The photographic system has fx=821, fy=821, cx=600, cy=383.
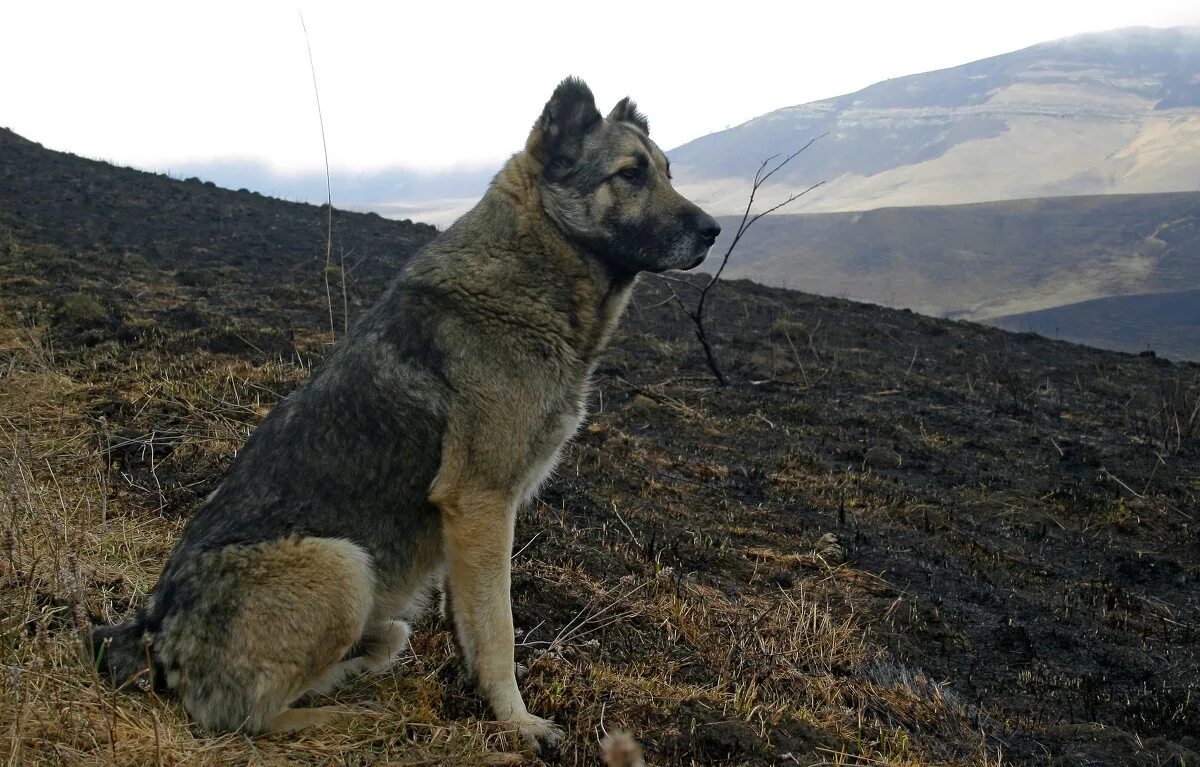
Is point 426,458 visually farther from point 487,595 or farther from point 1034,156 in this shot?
point 1034,156

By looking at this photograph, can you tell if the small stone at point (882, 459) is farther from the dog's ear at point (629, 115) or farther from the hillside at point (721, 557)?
the dog's ear at point (629, 115)

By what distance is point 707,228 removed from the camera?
3.84 metres

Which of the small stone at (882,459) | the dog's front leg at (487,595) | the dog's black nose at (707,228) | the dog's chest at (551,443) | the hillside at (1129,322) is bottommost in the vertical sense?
the hillside at (1129,322)

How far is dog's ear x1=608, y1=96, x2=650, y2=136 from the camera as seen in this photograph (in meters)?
4.21

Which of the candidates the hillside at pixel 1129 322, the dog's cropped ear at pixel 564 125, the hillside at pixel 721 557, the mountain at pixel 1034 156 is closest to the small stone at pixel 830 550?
the hillside at pixel 721 557

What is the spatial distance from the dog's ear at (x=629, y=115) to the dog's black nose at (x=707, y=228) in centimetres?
69

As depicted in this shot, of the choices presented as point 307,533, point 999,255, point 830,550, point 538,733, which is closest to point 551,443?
point 307,533

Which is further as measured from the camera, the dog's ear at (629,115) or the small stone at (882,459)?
the small stone at (882,459)

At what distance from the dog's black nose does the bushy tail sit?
2760mm

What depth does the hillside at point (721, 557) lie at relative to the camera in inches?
122

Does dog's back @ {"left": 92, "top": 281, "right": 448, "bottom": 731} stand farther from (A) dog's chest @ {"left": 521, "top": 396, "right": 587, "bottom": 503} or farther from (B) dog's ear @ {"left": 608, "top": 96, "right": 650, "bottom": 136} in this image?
(B) dog's ear @ {"left": 608, "top": 96, "right": 650, "bottom": 136}

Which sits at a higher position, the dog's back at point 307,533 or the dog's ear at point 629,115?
the dog's ear at point 629,115

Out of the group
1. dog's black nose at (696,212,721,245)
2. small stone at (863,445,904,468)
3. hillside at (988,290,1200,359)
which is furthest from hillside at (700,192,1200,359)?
dog's black nose at (696,212,721,245)

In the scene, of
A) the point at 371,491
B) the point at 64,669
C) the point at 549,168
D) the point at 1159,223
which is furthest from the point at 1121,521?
the point at 1159,223
